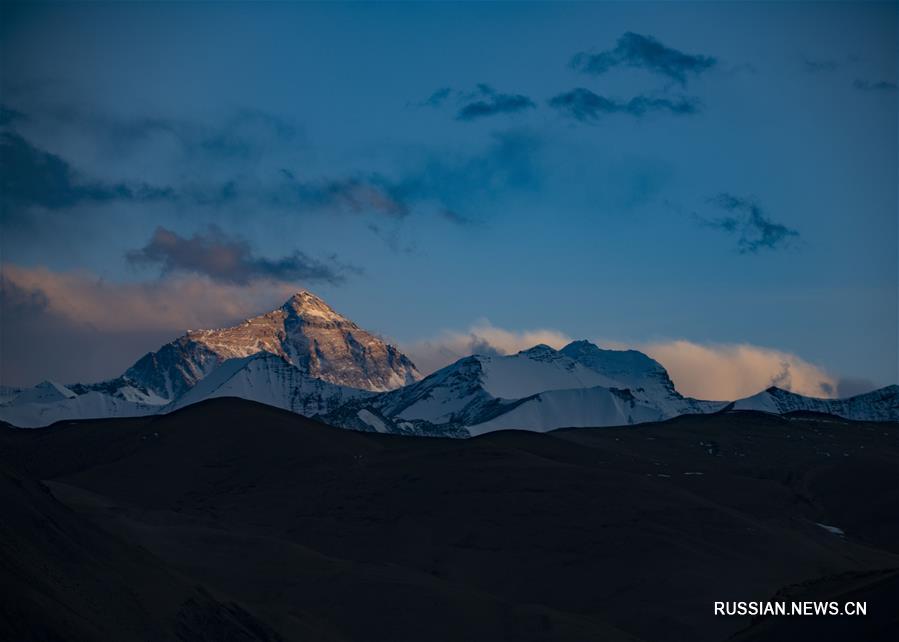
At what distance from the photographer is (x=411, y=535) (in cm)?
9425

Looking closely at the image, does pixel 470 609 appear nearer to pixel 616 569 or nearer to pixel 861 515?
pixel 616 569

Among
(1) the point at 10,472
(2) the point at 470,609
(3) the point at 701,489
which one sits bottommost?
(2) the point at 470,609

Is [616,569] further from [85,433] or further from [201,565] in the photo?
[85,433]

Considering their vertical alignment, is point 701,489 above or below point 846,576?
above

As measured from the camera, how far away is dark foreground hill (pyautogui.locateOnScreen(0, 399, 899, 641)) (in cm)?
5528

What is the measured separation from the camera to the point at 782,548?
299 ft

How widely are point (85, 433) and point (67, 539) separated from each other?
91.6 meters

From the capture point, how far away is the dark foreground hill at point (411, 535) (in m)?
55.3

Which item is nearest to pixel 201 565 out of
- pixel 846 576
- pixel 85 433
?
pixel 846 576

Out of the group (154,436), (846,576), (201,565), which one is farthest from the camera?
(154,436)

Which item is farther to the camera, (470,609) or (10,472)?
(470,609)

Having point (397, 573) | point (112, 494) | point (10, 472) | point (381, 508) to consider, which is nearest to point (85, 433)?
point (112, 494)

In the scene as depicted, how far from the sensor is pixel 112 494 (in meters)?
112

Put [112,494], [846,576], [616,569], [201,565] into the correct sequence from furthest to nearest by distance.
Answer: [112,494] < [616,569] < [201,565] < [846,576]
